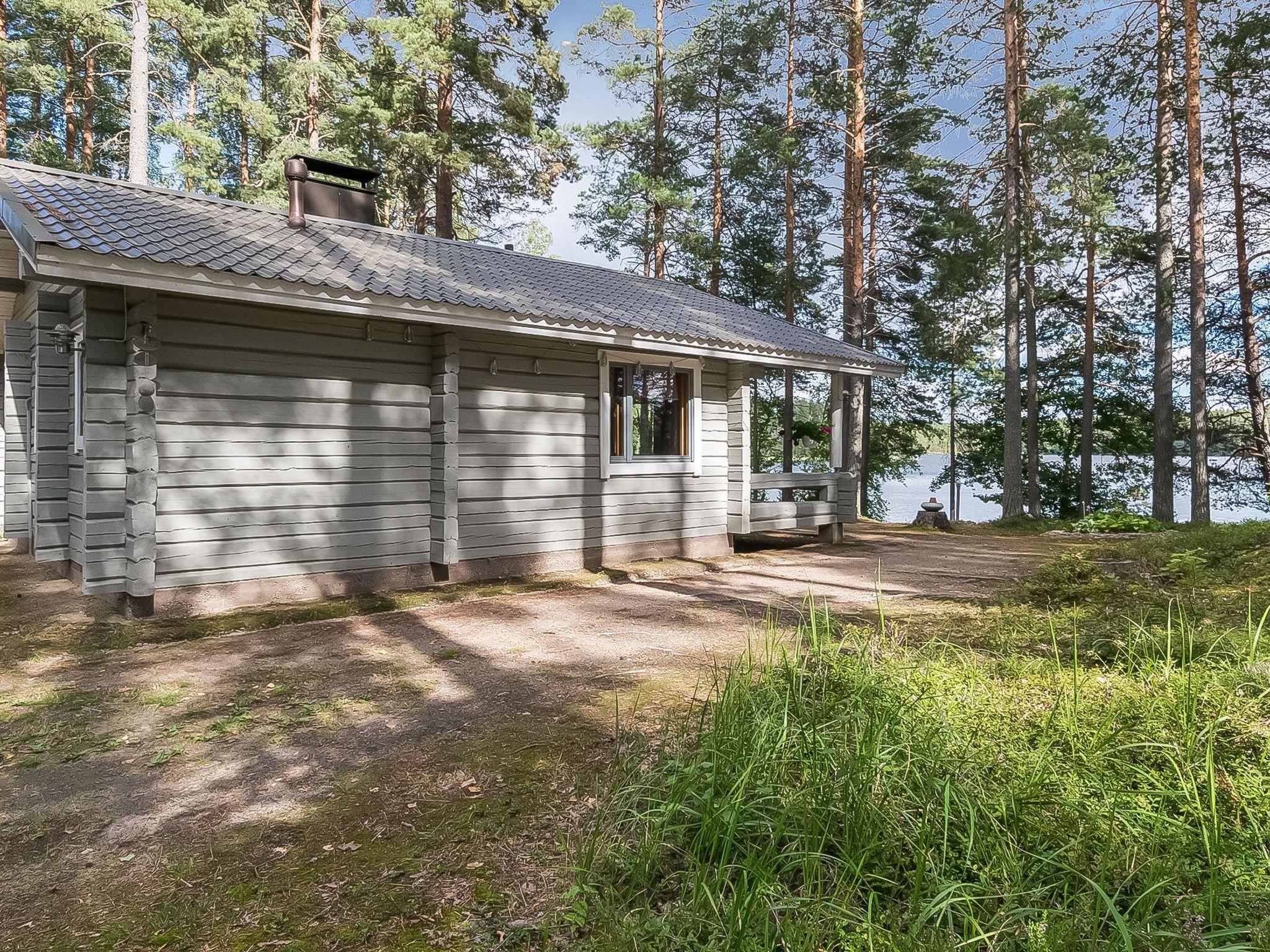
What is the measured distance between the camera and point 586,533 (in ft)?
26.3

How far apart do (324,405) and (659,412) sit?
388cm

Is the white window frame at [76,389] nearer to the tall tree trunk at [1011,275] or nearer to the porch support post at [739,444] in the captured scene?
the porch support post at [739,444]

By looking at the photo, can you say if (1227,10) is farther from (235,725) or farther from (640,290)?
(235,725)

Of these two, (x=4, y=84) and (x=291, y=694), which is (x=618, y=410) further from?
(x=4, y=84)

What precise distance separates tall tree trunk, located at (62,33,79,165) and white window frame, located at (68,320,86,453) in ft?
46.8

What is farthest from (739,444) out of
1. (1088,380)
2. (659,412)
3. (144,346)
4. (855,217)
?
(1088,380)

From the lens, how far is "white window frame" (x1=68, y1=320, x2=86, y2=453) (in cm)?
580

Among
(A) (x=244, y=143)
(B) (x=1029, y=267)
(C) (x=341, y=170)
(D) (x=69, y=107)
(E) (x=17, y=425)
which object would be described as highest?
(A) (x=244, y=143)

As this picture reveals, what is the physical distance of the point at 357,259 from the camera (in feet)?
23.3

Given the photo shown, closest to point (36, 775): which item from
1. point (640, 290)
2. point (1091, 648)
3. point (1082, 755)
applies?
point (1082, 755)

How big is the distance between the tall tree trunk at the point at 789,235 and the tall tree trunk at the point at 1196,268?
24.9ft

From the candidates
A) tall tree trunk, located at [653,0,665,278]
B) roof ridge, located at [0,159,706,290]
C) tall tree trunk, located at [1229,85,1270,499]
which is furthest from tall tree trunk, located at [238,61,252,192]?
tall tree trunk, located at [1229,85,1270,499]

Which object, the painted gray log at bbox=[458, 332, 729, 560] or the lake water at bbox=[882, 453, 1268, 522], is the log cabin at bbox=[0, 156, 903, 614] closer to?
the painted gray log at bbox=[458, 332, 729, 560]

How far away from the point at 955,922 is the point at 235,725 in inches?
122
